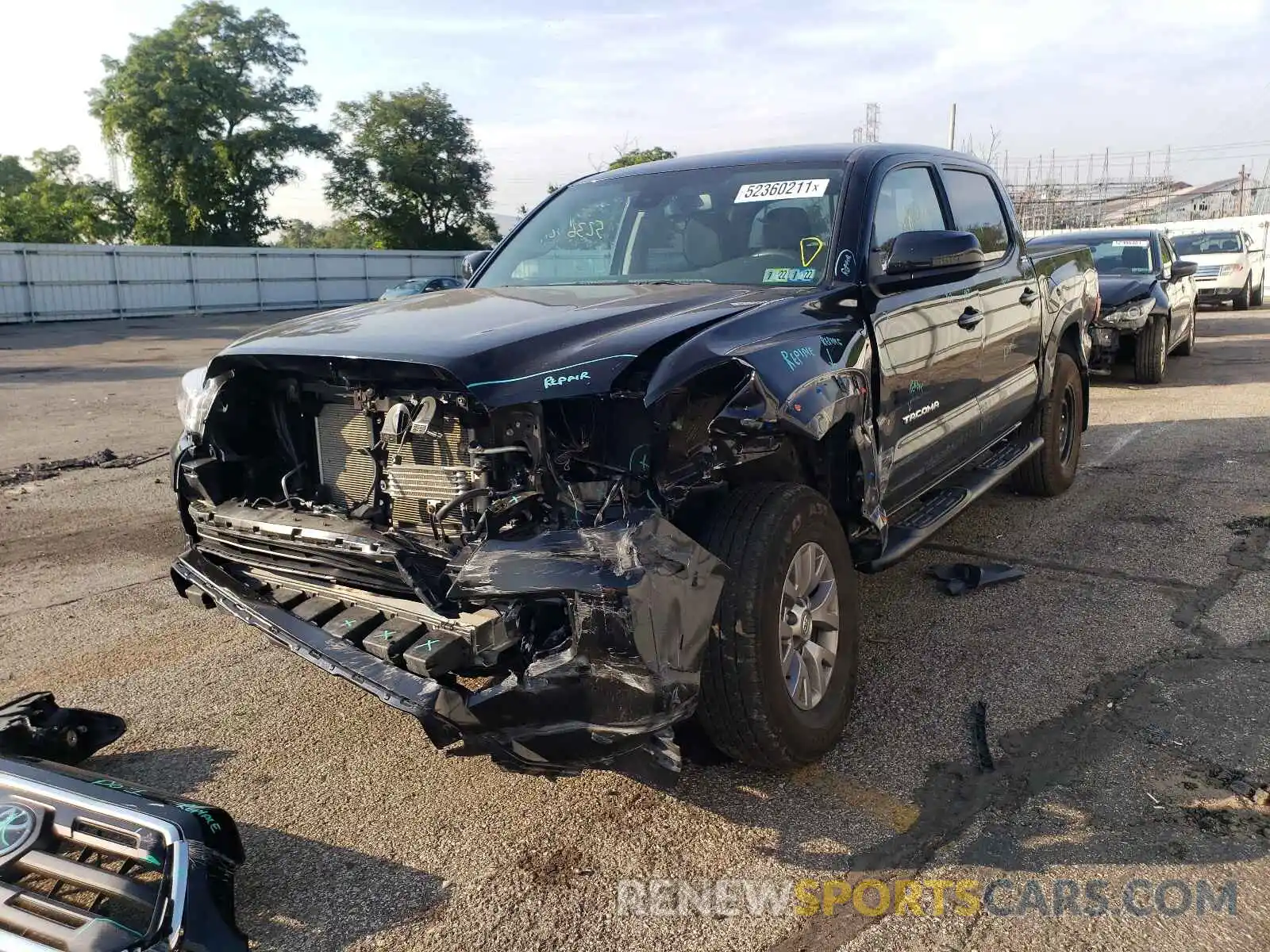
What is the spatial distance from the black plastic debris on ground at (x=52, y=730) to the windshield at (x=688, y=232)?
2.33 m

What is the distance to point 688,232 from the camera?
165 inches

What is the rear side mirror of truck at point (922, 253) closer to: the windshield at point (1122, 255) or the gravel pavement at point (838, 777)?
the gravel pavement at point (838, 777)

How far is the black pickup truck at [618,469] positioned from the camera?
258 cm

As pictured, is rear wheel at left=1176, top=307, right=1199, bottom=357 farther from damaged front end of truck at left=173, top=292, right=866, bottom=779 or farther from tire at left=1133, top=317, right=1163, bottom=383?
damaged front end of truck at left=173, top=292, right=866, bottom=779

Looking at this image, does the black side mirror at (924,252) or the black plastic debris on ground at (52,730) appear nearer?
the black plastic debris on ground at (52,730)

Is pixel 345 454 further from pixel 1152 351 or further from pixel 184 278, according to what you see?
pixel 184 278

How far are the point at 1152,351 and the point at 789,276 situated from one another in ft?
29.7

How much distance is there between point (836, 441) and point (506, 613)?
1.48 metres

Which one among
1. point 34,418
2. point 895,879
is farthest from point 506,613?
point 34,418

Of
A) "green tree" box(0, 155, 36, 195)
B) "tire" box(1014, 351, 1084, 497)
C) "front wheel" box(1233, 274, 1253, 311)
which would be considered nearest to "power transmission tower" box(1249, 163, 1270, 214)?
"front wheel" box(1233, 274, 1253, 311)

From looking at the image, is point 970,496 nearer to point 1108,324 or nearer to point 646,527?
point 646,527

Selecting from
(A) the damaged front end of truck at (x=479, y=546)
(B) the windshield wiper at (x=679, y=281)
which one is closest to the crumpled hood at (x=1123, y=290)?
(B) the windshield wiper at (x=679, y=281)

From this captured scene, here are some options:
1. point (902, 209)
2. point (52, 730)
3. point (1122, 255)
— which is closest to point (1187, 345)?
point (1122, 255)

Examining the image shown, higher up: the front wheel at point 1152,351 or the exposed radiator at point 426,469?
the exposed radiator at point 426,469
